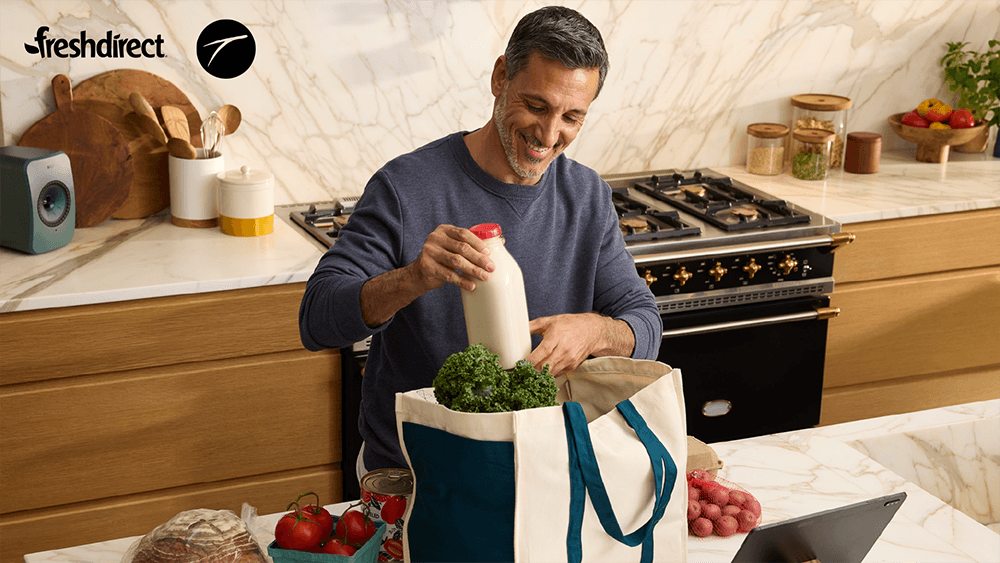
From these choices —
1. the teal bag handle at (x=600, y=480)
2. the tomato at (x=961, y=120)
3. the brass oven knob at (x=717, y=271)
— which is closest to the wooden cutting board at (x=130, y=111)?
the brass oven knob at (x=717, y=271)

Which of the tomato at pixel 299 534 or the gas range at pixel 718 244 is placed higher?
the gas range at pixel 718 244

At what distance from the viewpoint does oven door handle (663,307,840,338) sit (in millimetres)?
2777

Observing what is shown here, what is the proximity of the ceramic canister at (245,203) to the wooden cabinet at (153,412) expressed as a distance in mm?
298

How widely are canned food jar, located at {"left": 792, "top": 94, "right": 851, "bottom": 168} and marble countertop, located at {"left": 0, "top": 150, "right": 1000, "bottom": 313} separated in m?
0.20

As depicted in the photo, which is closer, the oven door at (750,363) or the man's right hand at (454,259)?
the man's right hand at (454,259)

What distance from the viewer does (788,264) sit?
2838mm

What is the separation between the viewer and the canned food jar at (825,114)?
333cm

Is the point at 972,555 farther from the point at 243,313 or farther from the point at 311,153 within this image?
the point at 311,153

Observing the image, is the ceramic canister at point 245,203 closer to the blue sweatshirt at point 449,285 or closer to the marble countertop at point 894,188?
the blue sweatshirt at point 449,285

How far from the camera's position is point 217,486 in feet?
8.34

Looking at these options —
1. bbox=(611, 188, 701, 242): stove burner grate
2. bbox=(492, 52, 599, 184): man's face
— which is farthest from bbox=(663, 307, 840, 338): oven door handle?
bbox=(492, 52, 599, 184): man's face

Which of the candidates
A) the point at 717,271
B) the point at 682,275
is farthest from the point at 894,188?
the point at 682,275

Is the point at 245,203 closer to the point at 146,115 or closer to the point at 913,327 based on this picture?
the point at 146,115

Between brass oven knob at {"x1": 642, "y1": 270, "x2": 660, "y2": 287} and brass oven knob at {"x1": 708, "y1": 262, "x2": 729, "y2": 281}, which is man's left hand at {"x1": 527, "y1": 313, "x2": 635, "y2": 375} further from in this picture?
brass oven knob at {"x1": 708, "y1": 262, "x2": 729, "y2": 281}
